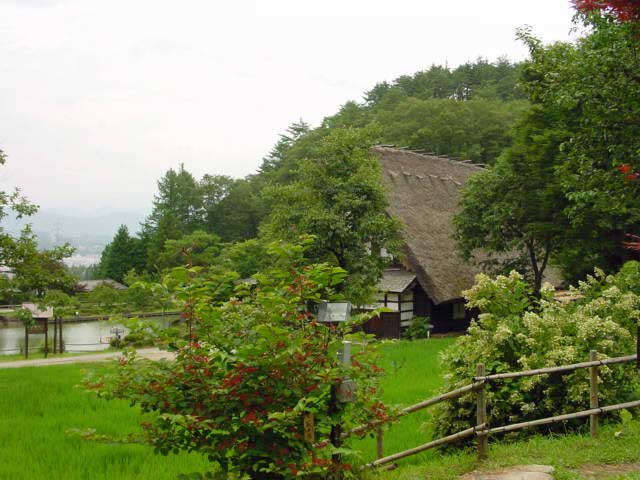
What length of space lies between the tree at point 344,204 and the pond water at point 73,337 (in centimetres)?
697

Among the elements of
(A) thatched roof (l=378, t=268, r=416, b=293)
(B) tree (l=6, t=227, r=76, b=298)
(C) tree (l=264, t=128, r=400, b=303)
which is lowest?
(A) thatched roof (l=378, t=268, r=416, b=293)

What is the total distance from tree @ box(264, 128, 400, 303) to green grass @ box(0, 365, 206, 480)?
908 cm

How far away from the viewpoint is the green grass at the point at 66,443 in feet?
24.4

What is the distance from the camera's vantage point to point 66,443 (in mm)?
8773

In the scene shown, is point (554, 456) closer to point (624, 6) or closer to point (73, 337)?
point (624, 6)

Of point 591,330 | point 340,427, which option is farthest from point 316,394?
point 591,330

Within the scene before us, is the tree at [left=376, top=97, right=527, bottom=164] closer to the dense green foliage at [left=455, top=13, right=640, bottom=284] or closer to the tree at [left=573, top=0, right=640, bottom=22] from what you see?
the dense green foliage at [left=455, top=13, right=640, bottom=284]

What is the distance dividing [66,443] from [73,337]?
91.7 feet

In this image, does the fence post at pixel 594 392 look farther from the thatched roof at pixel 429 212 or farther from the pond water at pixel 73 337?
the pond water at pixel 73 337

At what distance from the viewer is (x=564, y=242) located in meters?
21.2

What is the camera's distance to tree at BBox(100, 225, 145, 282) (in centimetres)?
6022

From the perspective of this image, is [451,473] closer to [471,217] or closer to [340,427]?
[340,427]

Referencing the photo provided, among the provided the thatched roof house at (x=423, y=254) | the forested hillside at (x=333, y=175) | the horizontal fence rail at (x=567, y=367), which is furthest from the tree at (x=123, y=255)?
the horizontal fence rail at (x=567, y=367)

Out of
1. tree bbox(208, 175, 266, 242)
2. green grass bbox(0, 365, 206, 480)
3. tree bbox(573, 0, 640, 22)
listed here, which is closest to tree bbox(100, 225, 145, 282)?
tree bbox(208, 175, 266, 242)
